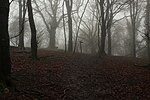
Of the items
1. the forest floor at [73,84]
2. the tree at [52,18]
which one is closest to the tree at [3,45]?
the forest floor at [73,84]

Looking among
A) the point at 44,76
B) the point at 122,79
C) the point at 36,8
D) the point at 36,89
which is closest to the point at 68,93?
the point at 36,89

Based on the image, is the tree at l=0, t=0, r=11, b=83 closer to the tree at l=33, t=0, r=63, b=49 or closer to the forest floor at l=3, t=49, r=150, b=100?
the forest floor at l=3, t=49, r=150, b=100

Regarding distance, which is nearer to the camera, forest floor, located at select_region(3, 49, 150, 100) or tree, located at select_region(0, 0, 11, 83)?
tree, located at select_region(0, 0, 11, 83)

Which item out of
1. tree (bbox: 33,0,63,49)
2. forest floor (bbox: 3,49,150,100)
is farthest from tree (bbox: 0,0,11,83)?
tree (bbox: 33,0,63,49)

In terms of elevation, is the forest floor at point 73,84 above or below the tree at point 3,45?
below

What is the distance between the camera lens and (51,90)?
8.10m

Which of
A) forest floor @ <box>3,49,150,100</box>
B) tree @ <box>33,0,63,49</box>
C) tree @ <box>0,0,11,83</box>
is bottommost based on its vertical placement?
forest floor @ <box>3,49,150,100</box>

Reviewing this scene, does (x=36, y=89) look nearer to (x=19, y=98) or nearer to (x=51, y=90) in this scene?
(x=51, y=90)

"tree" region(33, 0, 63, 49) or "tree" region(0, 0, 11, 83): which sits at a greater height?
"tree" region(33, 0, 63, 49)

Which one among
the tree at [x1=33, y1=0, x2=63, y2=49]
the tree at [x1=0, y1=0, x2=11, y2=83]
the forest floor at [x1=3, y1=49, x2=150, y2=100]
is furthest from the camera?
the tree at [x1=33, y1=0, x2=63, y2=49]

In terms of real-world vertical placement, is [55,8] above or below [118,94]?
above

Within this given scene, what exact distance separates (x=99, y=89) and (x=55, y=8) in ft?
98.1

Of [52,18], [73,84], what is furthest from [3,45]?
[52,18]

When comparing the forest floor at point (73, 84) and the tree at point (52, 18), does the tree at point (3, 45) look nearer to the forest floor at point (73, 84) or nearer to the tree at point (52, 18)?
the forest floor at point (73, 84)
